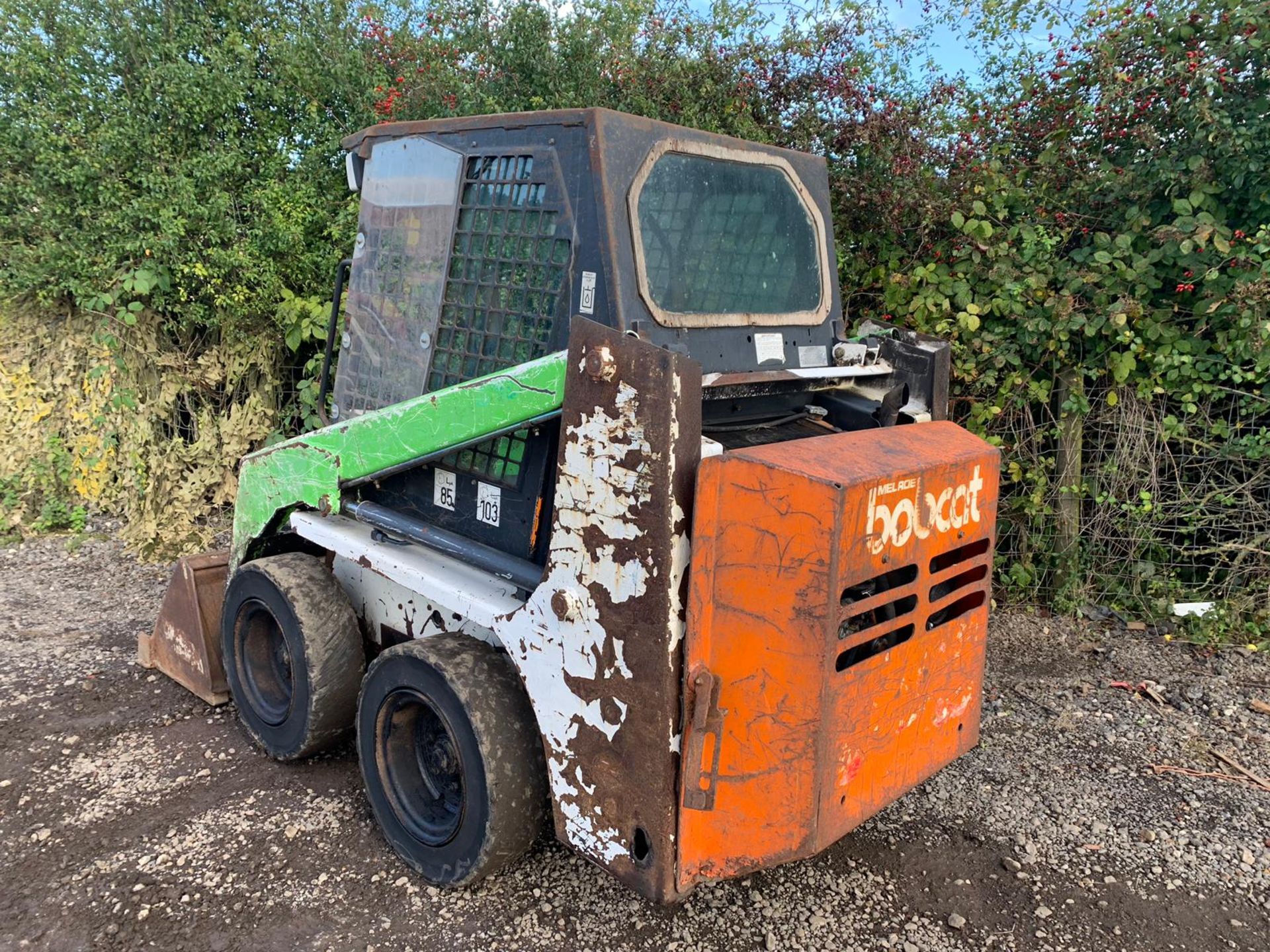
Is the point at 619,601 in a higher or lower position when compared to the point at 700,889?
higher

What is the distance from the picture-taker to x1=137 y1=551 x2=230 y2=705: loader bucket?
3.88 metres

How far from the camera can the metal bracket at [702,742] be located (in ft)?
7.02

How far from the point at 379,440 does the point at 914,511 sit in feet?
5.55

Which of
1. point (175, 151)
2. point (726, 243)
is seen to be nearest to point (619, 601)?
point (726, 243)

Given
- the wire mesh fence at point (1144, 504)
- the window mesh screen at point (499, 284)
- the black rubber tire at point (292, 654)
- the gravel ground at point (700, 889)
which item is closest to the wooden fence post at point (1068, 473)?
the wire mesh fence at point (1144, 504)

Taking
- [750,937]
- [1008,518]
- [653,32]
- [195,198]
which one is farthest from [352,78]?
[750,937]

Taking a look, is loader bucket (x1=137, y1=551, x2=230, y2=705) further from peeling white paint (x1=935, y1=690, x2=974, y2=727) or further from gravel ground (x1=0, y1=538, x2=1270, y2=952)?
peeling white paint (x1=935, y1=690, x2=974, y2=727)

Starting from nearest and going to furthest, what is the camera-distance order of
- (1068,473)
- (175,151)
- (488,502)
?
1. (488,502)
2. (1068,473)
3. (175,151)

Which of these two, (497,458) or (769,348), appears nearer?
(497,458)

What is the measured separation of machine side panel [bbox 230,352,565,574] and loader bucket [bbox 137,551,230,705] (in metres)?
0.26

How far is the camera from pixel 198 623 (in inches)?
153

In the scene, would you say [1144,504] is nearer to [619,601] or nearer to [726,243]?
[726,243]

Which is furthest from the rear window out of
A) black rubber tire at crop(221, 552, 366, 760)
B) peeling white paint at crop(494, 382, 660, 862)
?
black rubber tire at crop(221, 552, 366, 760)

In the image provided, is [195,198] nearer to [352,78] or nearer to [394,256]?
[352,78]
